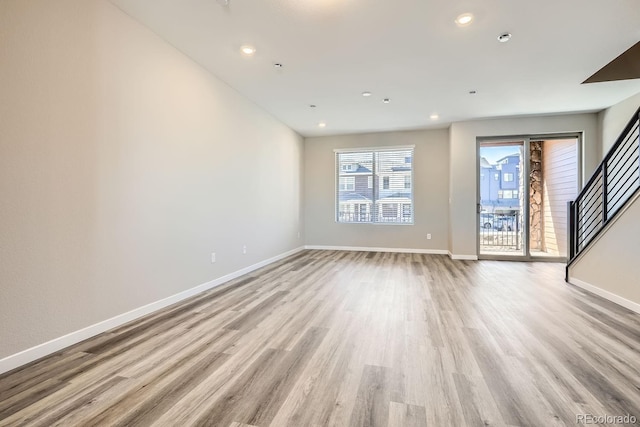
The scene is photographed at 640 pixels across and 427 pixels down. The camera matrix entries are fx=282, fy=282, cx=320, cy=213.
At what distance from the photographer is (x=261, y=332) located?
2371mm

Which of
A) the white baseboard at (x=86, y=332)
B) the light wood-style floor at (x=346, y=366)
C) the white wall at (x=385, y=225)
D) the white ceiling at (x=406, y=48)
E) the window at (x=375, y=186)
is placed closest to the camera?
the light wood-style floor at (x=346, y=366)

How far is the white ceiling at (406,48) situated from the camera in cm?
243

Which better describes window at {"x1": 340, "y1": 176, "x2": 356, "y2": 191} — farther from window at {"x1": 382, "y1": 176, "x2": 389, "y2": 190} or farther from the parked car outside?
the parked car outside

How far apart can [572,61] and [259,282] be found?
475 centimetres

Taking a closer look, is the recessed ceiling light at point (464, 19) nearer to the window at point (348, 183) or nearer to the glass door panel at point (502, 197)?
the glass door panel at point (502, 197)

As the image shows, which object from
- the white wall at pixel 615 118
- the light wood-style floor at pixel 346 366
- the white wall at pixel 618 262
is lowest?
the light wood-style floor at pixel 346 366

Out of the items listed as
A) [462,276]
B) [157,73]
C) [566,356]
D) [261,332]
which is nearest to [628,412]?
[566,356]

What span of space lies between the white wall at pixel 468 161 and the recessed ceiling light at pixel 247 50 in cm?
438

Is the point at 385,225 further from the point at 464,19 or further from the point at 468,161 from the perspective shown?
the point at 464,19

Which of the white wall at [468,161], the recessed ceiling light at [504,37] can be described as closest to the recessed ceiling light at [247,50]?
the recessed ceiling light at [504,37]

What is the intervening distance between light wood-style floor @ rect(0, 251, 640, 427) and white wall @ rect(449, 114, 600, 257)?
2.47 metres

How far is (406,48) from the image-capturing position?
3023mm

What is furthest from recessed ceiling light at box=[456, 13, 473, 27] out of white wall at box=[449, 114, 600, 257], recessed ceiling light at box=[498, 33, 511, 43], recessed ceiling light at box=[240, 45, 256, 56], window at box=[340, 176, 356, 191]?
window at box=[340, 176, 356, 191]

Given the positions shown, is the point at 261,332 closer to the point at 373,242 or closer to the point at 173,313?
the point at 173,313
